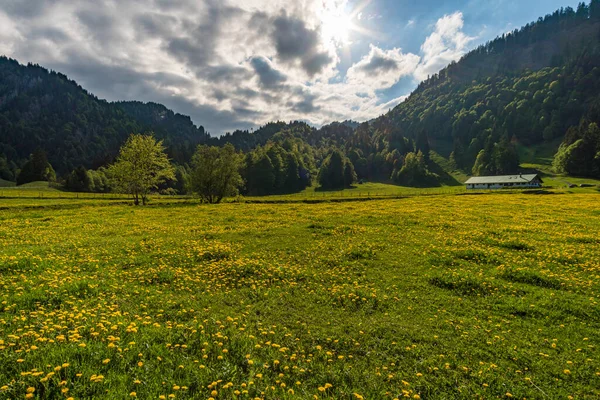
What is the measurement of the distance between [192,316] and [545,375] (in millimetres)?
11188

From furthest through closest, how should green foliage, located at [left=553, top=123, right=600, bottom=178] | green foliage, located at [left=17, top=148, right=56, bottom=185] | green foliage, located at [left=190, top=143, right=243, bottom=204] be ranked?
green foliage, located at [left=17, top=148, right=56, bottom=185]
green foliage, located at [left=553, top=123, right=600, bottom=178]
green foliage, located at [left=190, top=143, right=243, bottom=204]

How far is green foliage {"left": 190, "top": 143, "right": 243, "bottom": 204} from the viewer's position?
68062 mm

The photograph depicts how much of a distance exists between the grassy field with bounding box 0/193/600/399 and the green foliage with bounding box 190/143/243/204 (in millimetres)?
47151

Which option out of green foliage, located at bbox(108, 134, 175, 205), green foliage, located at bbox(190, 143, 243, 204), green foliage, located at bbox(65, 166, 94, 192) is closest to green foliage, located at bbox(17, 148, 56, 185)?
green foliage, located at bbox(65, 166, 94, 192)

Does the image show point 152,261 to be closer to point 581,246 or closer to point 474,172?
point 581,246

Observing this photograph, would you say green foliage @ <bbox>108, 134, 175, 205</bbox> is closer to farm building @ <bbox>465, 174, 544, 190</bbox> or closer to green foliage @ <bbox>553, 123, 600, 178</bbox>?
farm building @ <bbox>465, 174, 544, 190</bbox>

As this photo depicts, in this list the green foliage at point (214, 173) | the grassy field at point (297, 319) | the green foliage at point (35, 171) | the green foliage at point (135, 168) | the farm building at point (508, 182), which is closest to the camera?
the grassy field at point (297, 319)

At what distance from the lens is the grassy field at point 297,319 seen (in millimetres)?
6770

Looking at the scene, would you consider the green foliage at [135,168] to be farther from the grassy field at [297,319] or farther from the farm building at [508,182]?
the farm building at [508,182]

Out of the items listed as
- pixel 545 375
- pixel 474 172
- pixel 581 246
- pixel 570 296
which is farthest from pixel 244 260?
pixel 474 172

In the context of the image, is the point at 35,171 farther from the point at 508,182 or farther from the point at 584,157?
the point at 584,157

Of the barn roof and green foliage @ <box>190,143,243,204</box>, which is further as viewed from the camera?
the barn roof

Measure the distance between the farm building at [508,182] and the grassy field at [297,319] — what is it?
138527 mm

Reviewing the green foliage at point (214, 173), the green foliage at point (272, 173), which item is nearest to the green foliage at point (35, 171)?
the green foliage at point (272, 173)
